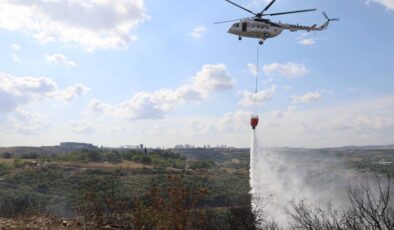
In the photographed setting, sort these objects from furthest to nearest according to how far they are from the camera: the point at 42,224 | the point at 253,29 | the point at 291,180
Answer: the point at 291,180 → the point at 253,29 → the point at 42,224

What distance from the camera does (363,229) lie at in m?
13.5

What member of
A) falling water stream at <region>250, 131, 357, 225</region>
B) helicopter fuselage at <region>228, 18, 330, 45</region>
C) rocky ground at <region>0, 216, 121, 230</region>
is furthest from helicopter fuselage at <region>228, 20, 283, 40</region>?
rocky ground at <region>0, 216, 121, 230</region>

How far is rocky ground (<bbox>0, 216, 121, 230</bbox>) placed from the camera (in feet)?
43.4

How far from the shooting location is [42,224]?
1394cm

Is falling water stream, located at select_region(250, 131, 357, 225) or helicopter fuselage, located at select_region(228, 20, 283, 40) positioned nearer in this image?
helicopter fuselage, located at select_region(228, 20, 283, 40)

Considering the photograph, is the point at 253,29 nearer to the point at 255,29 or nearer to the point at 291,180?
the point at 255,29

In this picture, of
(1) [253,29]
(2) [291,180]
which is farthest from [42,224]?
(2) [291,180]

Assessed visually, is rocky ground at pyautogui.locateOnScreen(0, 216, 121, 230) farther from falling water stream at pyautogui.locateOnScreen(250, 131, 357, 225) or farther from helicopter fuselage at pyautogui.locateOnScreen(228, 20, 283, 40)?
falling water stream at pyautogui.locateOnScreen(250, 131, 357, 225)

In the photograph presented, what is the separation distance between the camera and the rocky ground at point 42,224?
13239 mm

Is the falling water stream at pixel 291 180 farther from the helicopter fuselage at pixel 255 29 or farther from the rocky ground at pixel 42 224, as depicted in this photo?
the rocky ground at pixel 42 224

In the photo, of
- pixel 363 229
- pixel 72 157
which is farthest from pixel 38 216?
pixel 72 157


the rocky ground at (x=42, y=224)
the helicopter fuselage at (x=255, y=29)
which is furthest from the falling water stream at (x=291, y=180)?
the rocky ground at (x=42, y=224)

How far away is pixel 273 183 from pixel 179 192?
170 feet

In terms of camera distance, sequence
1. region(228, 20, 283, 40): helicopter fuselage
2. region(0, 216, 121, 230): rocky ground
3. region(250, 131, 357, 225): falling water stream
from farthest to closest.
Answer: region(250, 131, 357, 225): falling water stream → region(228, 20, 283, 40): helicopter fuselage → region(0, 216, 121, 230): rocky ground
